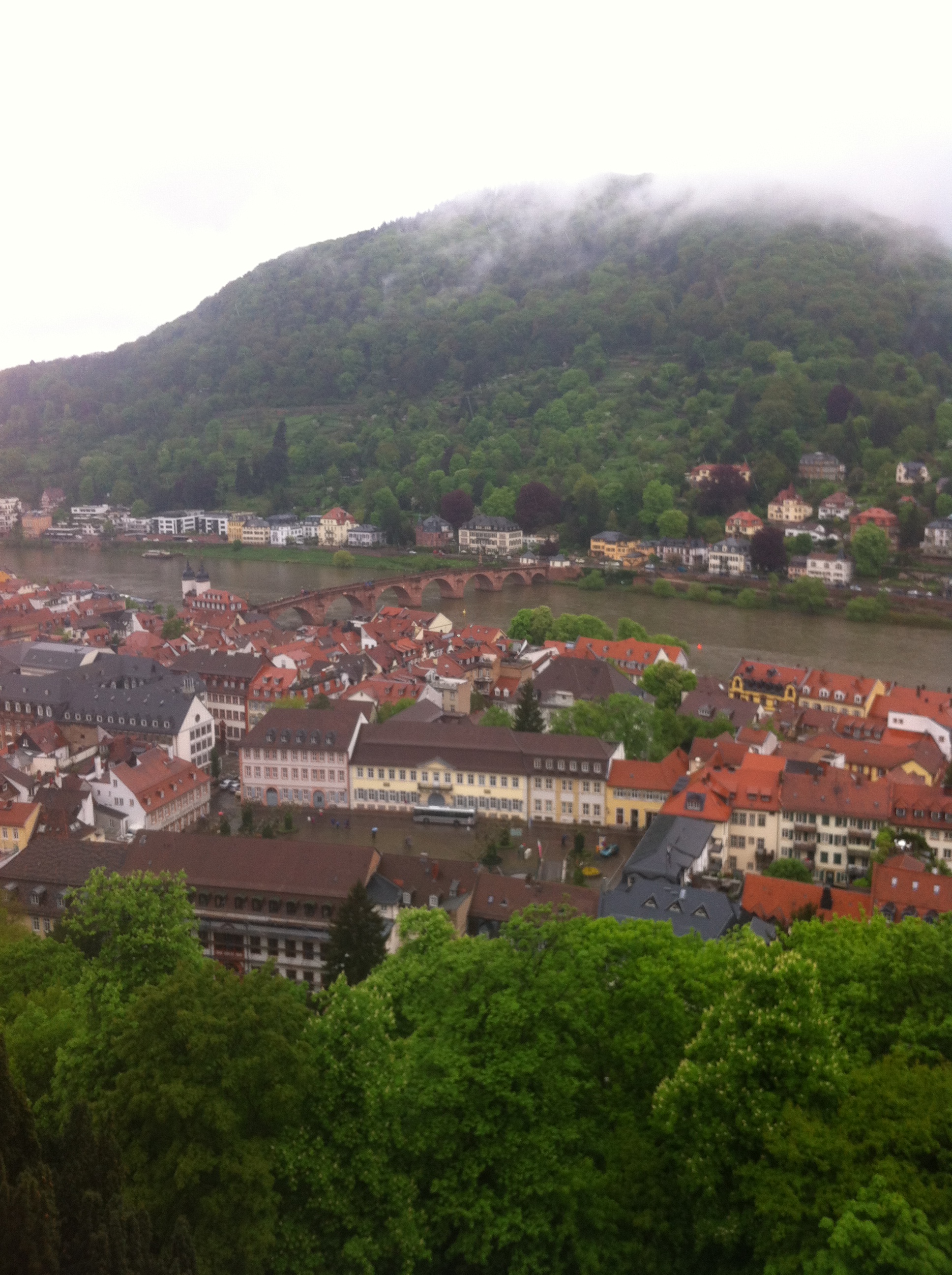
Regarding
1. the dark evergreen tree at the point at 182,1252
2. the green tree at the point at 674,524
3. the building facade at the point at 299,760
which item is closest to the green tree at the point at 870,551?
the green tree at the point at 674,524

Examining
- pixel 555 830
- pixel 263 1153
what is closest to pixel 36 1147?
pixel 263 1153

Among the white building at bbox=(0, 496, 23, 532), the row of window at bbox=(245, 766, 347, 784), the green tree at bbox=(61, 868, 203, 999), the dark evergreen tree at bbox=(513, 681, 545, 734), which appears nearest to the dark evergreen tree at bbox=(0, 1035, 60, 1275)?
the green tree at bbox=(61, 868, 203, 999)

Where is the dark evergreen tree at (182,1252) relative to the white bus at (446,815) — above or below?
above

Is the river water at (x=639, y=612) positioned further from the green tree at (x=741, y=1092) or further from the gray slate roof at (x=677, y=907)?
the green tree at (x=741, y=1092)

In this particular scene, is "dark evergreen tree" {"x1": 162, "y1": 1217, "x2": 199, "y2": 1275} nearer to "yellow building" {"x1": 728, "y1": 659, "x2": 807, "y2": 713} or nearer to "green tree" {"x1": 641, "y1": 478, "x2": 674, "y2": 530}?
"yellow building" {"x1": 728, "y1": 659, "x2": 807, "y2": 713}

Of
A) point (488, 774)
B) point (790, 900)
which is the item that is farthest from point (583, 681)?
point (790, 900)

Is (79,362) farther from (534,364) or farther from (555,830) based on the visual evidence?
(555,830)
